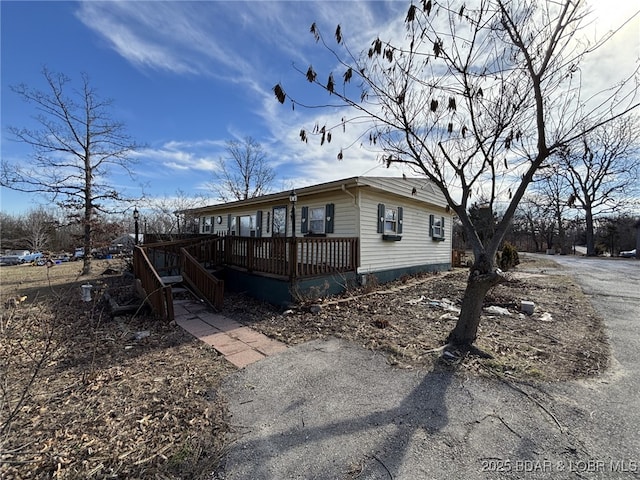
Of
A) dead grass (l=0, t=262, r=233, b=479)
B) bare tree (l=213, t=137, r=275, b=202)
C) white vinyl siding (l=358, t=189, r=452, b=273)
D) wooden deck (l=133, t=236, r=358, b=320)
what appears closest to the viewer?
dead grass (l=0, t=262, r=233, b=479)

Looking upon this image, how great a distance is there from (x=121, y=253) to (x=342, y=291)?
827cm

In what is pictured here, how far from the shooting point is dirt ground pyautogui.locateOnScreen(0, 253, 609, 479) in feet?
6.75

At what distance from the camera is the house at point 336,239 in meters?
6.63

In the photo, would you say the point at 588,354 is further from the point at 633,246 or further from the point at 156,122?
the point at 633,246

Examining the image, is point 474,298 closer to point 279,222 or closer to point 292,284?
point 292,284

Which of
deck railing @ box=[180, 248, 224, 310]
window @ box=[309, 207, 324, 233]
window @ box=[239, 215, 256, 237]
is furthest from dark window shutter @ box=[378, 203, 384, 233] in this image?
window @ box=[239, 215, 256, 237]

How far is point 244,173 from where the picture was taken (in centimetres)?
2577

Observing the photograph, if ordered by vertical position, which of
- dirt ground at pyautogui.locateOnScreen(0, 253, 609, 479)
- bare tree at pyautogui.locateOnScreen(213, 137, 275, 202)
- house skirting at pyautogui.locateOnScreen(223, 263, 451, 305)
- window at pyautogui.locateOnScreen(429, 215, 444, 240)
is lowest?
dirt ground at pyautogui.locateOnScreen(0, 253, 609, 479)

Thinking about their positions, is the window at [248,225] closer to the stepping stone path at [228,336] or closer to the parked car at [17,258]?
the stepping stone path at [228,336]

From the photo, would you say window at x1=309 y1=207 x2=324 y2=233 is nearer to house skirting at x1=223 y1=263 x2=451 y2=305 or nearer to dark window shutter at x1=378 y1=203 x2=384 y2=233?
dark window shutter at x1=378 y1=203 x2=384 y2=233

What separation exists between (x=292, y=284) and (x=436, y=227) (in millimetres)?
7674

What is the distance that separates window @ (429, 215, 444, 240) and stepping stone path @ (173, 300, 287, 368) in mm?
8519

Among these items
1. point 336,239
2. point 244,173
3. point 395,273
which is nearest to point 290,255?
point 336,239

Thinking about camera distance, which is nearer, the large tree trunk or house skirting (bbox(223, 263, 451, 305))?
the large tree trunk
